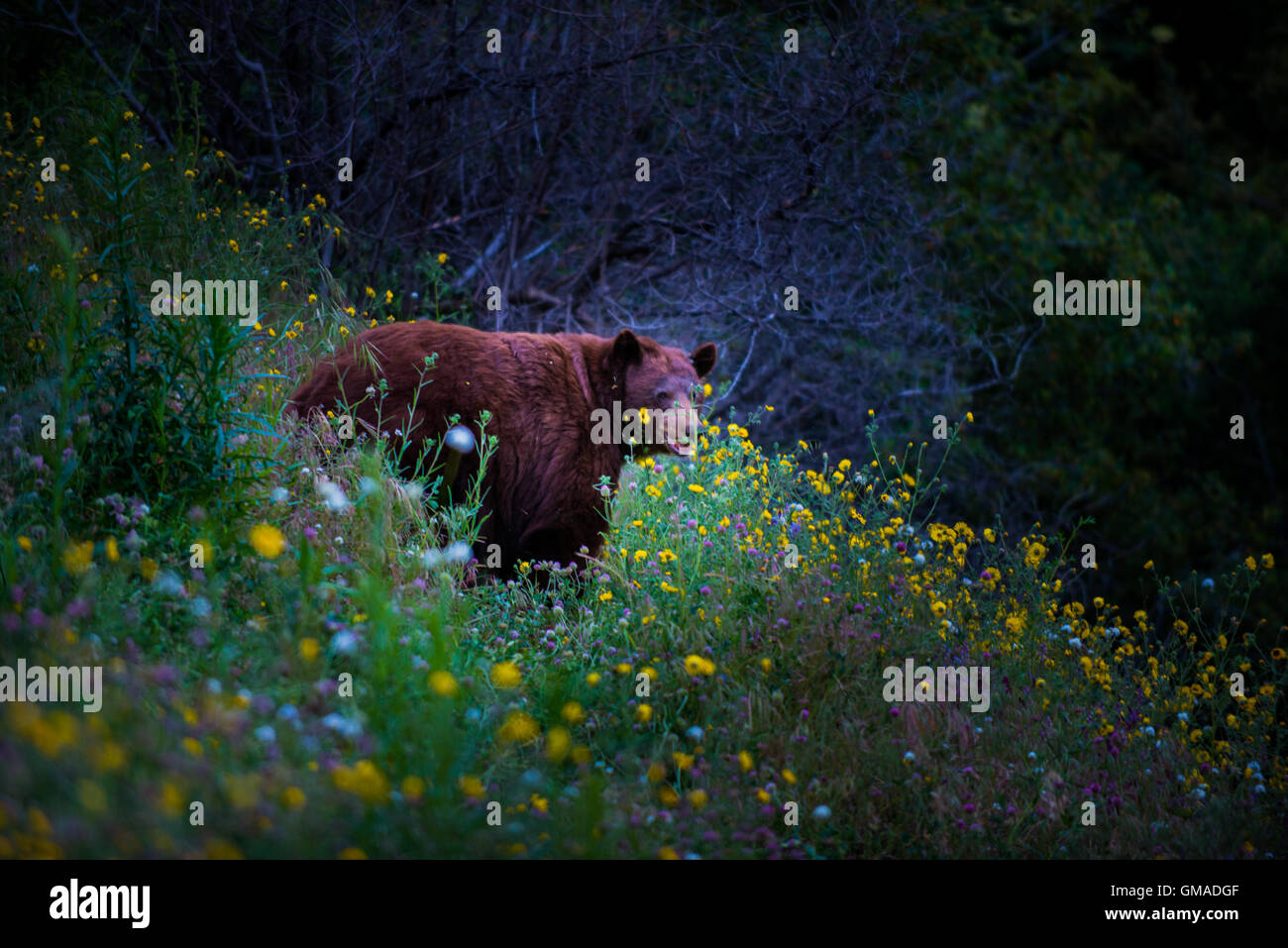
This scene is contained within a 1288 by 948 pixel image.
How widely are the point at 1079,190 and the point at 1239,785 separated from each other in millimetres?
10559

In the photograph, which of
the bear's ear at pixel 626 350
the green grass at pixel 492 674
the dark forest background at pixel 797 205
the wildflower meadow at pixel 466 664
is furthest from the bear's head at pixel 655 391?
the dark forest background at pixel 797 205

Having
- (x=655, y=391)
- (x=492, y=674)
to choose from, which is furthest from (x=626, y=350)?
(x=492, y=674)

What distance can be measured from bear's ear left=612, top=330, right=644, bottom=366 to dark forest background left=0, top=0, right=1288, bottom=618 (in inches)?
108

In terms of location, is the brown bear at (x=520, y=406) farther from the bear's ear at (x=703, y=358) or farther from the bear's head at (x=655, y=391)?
the bear's ear at (x=703, y=358)

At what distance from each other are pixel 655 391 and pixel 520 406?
2.79 feet

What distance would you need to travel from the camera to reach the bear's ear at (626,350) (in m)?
5.63

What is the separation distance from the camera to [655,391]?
18.8 ft

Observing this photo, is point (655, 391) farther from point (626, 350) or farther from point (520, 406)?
point (520, 406)

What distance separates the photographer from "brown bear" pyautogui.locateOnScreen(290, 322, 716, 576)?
515 cm

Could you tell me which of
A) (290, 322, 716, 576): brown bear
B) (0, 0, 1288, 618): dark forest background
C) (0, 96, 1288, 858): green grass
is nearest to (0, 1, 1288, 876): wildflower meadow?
(0, 96, 1288, 858): green grass

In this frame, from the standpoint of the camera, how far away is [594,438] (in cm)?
557
